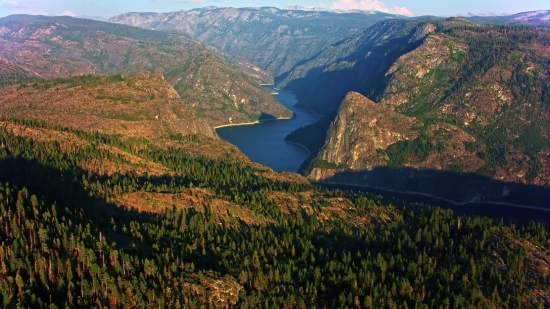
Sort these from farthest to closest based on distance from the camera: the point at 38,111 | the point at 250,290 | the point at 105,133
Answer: the point at 38,111 → the point at 105,133 → the point at 250,290

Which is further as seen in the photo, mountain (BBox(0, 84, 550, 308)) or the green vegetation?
mountain (BBox(0, 84, 550, 308))

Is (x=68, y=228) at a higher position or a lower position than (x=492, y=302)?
higher

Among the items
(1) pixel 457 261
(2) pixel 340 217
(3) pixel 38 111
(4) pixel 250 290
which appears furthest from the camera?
(3) pixel 38 111

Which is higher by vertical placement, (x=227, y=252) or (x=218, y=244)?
(x=227, y=252)

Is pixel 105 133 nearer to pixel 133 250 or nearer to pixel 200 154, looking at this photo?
pixel 200 154

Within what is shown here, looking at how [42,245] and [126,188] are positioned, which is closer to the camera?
[42,245]

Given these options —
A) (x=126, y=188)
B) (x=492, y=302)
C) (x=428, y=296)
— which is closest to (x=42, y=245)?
(x=126, y=188)

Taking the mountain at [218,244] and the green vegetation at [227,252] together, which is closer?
the green vegetation at [227,252]

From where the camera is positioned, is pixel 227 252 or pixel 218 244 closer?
pixel 227 252

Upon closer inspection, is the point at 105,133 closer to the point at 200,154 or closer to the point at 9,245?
the point at 200,154

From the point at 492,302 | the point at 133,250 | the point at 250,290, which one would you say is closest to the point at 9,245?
the point at 133,250
